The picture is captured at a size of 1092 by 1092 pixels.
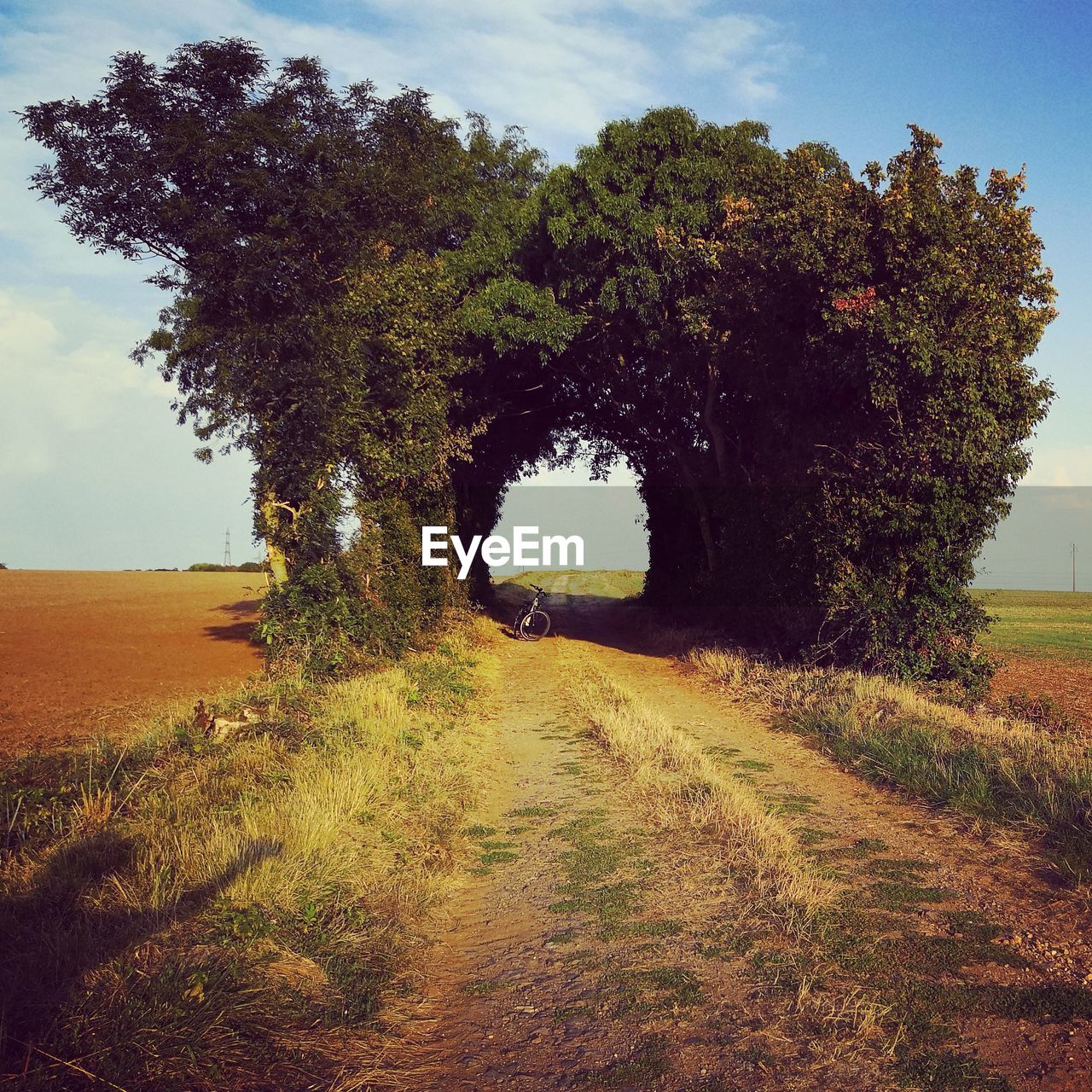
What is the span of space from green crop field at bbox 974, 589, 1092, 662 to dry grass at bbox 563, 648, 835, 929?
19.7 feet

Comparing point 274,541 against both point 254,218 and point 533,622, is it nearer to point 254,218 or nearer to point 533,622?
point 254,218

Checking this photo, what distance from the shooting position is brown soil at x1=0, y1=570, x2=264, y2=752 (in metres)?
13.3

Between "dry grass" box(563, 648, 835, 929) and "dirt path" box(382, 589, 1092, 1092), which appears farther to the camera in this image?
"dry grass" box(563, 648, 835, 929)

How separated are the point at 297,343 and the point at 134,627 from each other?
52.3 ft

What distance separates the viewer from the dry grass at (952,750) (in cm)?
669

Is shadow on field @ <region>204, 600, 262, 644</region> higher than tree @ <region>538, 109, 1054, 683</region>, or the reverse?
tree @ <region>538, 109, 1054, 683</region>

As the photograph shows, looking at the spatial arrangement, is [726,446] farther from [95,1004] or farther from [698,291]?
[95,1004]

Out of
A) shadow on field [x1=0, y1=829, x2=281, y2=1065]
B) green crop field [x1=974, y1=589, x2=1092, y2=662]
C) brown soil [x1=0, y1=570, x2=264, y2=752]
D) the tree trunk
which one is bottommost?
green crop field [x1=974, y1=589, x2=1092, y2=662]

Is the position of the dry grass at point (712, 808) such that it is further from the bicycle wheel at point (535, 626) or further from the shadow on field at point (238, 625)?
the shadow on field at point (238, 625)

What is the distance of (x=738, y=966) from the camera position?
14.9 feet

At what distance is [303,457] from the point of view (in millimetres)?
14859

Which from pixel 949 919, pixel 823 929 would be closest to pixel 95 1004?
pixel 823 929

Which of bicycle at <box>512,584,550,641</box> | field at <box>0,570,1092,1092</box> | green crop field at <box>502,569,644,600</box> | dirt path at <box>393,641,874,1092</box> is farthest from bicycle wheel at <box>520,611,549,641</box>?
green crop field at <box>502,569,644,600</box>

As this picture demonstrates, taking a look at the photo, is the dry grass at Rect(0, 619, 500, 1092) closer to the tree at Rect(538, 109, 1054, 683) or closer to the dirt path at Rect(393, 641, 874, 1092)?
the dirt path at Rect(393, 641, 874, 1092)
